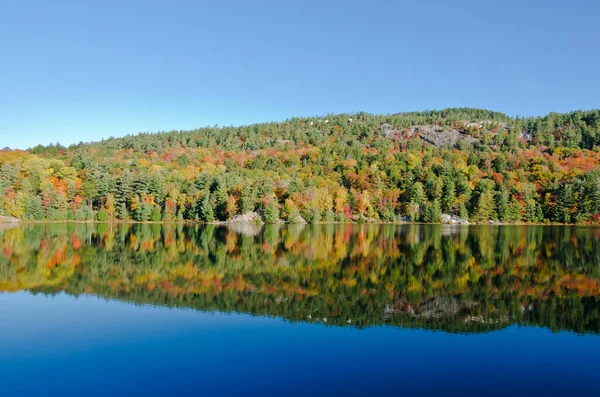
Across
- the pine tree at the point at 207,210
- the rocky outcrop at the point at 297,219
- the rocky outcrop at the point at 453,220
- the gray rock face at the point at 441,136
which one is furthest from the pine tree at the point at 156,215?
the gray rock face at the point at 441,136

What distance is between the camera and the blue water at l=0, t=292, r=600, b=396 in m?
11.2

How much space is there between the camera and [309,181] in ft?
364

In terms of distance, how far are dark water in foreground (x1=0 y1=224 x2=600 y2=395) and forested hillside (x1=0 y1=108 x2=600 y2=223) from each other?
6709 centimetres

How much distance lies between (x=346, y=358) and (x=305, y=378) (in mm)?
1948

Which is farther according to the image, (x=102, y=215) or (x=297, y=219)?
(x=297, y=219)

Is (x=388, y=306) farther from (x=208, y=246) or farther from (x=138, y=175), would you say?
(x=138, y=175)

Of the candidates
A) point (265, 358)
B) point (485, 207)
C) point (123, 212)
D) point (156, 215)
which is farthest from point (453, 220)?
point (265, 358)

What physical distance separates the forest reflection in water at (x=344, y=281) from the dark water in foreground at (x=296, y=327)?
0.12 m

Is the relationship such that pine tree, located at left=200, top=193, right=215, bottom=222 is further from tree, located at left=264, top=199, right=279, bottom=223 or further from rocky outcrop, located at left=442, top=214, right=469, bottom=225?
rocky outcrop, located at left=442, top=214, right=469, bottom=225

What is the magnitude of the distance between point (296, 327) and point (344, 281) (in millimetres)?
8478

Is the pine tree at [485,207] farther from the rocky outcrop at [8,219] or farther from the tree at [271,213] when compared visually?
the rocky outcrop at [8,219]

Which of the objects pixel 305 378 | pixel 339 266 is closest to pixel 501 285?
pixel 339 266

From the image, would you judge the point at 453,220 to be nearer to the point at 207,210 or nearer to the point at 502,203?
the point at 502,203

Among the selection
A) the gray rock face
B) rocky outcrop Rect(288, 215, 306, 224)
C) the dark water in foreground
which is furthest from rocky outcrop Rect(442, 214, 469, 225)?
the dark water in foreground
